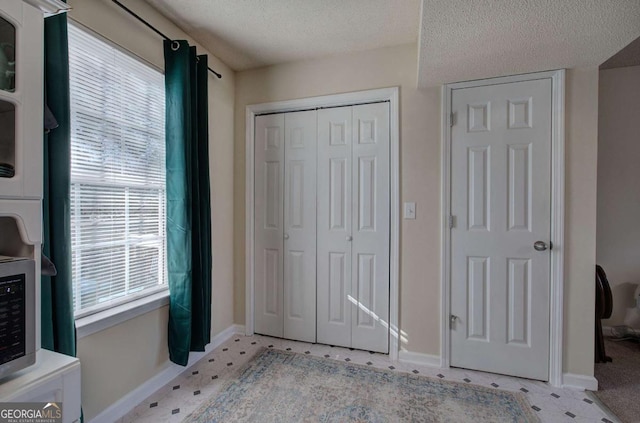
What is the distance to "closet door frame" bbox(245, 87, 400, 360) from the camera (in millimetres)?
2244

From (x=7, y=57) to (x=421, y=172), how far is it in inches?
87.6

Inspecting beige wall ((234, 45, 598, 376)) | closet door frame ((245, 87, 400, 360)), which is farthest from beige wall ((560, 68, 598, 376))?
closet door frame ((245, 87, 400, 360))

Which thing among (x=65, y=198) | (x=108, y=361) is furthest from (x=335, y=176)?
(x=108, y=361)

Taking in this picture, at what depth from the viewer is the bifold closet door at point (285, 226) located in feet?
8.27

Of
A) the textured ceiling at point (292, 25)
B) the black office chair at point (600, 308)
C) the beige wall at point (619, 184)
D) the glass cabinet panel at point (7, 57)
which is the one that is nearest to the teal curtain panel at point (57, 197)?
the glass cabinet panel at point (7, 57)

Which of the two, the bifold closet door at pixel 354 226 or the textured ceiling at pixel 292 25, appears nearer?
the textured ceiling at pixel 292 25

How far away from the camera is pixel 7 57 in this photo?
894mm

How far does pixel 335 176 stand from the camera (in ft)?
8.00

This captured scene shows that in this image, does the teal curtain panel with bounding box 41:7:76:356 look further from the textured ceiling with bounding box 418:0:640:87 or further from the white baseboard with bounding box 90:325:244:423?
the textured ceiling with bounding box 418:0:640:87

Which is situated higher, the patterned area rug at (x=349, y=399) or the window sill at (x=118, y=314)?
the window sill at (x=118, y=314)

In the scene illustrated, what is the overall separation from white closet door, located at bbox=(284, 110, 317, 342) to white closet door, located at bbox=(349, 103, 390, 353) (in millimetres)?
373

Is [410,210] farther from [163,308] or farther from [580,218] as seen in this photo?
[163,308]

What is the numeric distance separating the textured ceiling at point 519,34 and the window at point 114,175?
69.3 inches

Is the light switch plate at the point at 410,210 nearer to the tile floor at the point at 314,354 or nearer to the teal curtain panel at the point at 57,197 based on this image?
→ the tile floor at the point at 314,354
